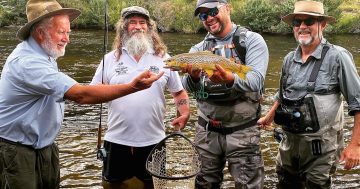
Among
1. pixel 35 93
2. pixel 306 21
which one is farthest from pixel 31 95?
pixel 306 21

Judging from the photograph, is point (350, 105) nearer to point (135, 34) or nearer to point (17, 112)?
point (135, 34)

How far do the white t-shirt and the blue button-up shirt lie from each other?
1064 millimetres

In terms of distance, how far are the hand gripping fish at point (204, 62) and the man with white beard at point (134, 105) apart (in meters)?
1.03

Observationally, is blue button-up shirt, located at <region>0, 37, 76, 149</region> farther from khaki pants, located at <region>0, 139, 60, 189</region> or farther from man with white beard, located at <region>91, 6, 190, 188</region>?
man with white beard, located at <region>91, 6, 190, 188</region>

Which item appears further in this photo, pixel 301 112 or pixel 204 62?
pixel 301 112

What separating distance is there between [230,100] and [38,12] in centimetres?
235

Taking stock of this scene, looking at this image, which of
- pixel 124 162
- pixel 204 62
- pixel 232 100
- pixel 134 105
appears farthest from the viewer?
pixel 124 162

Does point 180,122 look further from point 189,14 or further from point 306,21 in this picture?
point 189,14

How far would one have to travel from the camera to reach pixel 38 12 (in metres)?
4.68

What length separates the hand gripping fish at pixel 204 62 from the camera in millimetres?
4844

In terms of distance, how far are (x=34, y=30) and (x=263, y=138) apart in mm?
6835

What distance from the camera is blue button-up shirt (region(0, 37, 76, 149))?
14.1 feet

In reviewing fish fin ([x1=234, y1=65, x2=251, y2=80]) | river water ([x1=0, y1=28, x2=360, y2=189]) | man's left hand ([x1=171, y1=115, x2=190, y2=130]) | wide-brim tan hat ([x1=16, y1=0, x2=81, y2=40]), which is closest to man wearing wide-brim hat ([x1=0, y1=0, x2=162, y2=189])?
wide-brim tan hat ([x1=16, y1=0, x2=81, y2=40])

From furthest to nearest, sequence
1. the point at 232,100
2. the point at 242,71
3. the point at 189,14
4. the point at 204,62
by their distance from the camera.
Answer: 1. the point at 189,14
2. the point at 232,100
3. the point at 242,71
4. the point at 204,62
